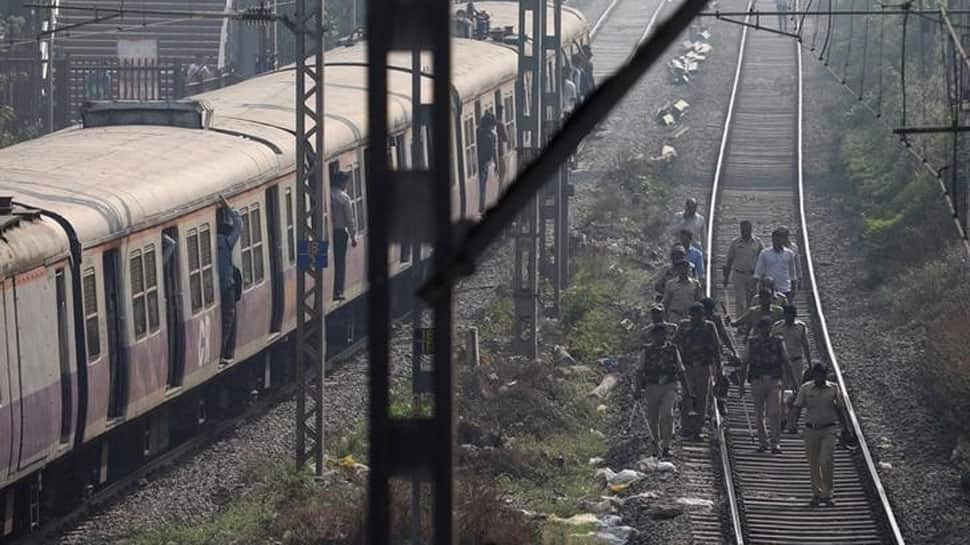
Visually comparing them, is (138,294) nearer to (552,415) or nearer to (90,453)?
(90,453)

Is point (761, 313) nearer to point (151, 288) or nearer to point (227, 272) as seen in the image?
point (227, 272)

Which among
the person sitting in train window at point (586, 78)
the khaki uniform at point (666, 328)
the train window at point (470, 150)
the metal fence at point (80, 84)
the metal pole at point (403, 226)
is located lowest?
the metal fence at point (80, 84)

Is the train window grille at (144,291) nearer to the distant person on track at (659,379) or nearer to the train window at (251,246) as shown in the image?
the train window at (251,246)

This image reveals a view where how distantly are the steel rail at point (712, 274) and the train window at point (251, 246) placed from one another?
4.18 meters

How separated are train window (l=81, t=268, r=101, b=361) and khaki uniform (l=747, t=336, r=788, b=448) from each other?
16.0ft

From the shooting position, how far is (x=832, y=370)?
20688mm

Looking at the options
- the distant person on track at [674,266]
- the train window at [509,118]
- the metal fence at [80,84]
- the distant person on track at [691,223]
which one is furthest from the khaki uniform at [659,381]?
the metal fence at [80,84]

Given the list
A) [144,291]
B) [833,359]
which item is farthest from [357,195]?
[144,291]

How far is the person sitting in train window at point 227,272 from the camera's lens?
58.3 feet

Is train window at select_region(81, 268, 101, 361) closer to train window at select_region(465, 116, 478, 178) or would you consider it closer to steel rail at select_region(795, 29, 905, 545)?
steel rail at select_region(795, 29, 905, 545)

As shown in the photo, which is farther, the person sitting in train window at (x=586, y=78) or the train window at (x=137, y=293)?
the person sitting in train window at (x=586, y=78)

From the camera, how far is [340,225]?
20781 millimetres

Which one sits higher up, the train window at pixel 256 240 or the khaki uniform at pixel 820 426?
the train window at pixel 256 240

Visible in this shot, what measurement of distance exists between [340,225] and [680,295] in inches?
181
